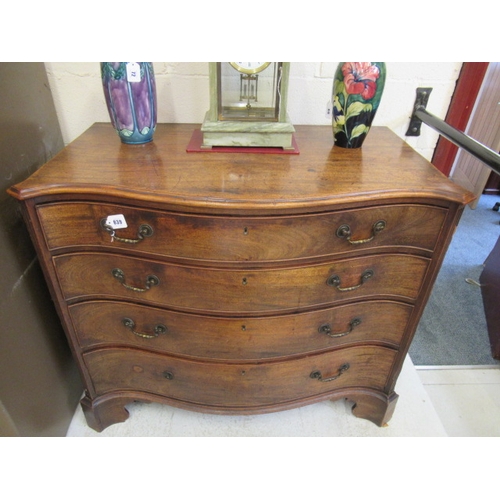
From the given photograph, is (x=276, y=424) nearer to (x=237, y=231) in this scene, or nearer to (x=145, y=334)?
(x=145, y=334)

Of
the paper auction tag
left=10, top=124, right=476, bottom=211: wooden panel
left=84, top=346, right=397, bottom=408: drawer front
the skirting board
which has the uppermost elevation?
left=10, top=124, right=476, bottom=211: wooden panel

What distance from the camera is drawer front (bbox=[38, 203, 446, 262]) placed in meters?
0.80

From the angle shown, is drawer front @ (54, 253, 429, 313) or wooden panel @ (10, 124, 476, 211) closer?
wooden panel @ (10, 124, 476, 211)

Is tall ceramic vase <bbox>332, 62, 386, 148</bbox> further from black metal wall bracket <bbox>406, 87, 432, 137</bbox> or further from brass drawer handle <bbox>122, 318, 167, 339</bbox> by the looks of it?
brass drawer handle <bbox>122, 318, 167, 339</bbox>

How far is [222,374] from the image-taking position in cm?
107

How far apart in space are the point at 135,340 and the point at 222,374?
0.93 ft

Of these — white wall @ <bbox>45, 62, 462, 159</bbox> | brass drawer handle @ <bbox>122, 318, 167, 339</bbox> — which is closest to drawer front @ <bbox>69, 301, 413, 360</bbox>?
brass drawer handle @ <bbox>122, 318, 167, 339</bbox>

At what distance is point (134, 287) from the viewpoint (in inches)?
36.2

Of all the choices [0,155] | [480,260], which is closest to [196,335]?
[0,155]

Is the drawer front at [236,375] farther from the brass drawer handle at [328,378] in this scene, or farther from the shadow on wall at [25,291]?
the shadow on wall at [25,291]

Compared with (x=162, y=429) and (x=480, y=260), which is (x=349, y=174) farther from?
(x=480, y=260)

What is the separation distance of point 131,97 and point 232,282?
1.84 feet

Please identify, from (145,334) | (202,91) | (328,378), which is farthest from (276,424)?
(202,91)

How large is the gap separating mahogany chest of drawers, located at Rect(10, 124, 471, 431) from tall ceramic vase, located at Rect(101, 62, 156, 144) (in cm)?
5
